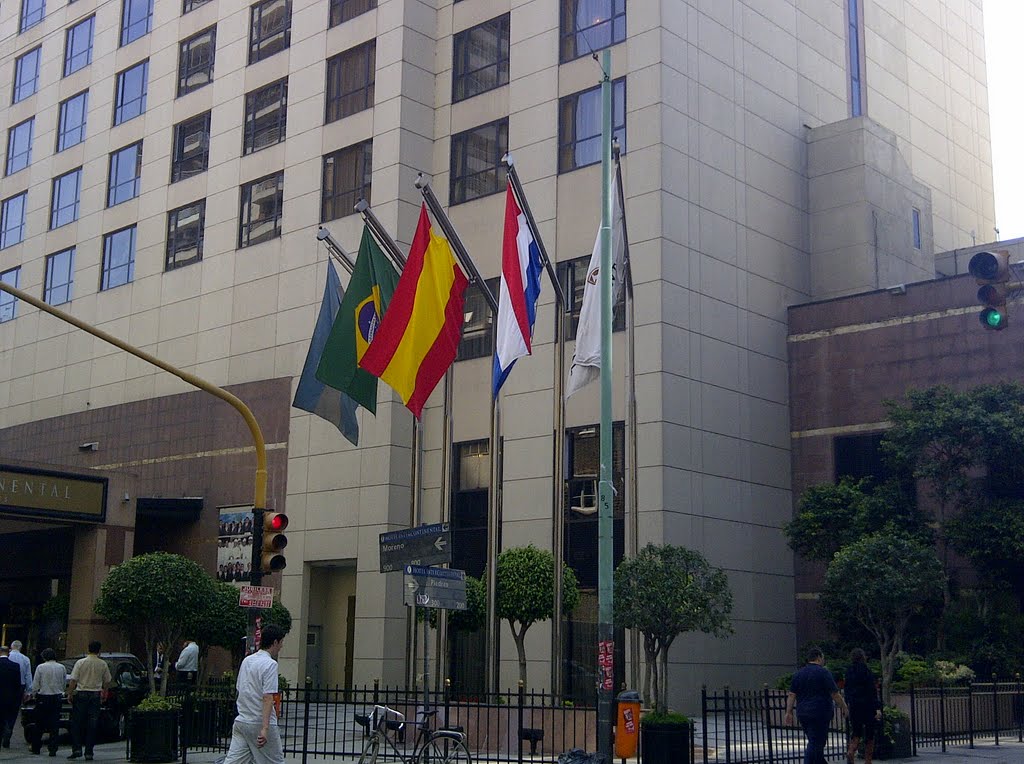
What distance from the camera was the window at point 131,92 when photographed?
49.1 m

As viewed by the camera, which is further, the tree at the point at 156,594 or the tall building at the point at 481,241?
the tall building at the point at 481,241

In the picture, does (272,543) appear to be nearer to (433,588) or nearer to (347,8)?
(433,588)

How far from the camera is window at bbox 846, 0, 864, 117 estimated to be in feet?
138

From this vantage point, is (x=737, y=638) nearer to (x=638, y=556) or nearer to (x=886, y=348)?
(x=886, y=348)

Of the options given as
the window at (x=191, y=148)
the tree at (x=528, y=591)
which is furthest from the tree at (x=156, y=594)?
the window at (x=191, y=148)

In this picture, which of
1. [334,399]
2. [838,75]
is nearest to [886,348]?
[838,75]

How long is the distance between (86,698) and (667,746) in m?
9.80

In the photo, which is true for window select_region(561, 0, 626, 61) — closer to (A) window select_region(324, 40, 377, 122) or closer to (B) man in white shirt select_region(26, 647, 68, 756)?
(A) window select_region(324, 40, 377, 122)

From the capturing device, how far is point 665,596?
2103 cm

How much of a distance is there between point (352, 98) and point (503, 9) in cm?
603

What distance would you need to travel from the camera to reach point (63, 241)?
168 feet

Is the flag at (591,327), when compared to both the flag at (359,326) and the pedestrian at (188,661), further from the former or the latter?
the pedestrian at (188,661)

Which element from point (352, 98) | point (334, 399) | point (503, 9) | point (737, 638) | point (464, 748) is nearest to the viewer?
point (464, 748)

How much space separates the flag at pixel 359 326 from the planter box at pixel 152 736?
6.19 metres
